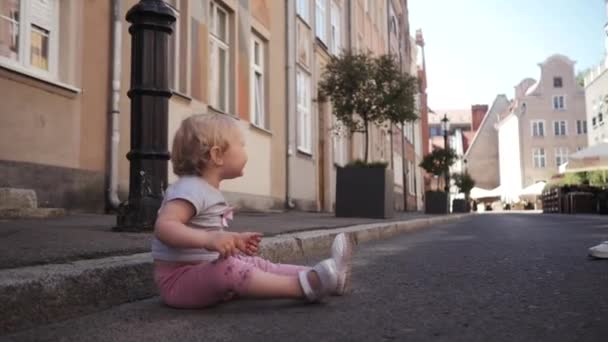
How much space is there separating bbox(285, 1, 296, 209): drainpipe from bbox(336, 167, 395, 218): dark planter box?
2671 mm

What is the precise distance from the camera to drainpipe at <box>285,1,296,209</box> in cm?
1431

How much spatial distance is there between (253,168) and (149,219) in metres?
7.76

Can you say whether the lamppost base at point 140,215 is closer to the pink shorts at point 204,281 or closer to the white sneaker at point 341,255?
the pink shorts at point 204,281

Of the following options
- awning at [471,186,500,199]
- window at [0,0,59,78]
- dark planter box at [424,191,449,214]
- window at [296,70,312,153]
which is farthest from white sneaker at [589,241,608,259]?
awning at [471,186,500,199]

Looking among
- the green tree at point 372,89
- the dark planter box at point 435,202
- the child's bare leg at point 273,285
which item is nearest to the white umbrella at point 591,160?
the dark planter box at point 435,202

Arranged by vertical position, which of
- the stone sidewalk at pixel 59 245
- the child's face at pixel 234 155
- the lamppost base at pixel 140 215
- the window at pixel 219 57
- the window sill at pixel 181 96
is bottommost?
the stone sidewalk at pixel 59 245

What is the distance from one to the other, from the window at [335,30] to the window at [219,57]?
25.4ft

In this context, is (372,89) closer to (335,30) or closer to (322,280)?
(335,30)

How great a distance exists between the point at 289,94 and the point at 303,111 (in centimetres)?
172

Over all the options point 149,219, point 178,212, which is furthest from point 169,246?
point 149,219

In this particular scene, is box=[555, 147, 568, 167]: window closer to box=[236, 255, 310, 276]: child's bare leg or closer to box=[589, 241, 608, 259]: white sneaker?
box=[589, 241, 608, 259]: white sneaker

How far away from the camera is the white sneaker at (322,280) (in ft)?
8.90

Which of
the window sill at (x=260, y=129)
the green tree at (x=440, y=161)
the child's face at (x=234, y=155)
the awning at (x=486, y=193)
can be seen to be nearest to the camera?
the child's face at (x=234, y=155)

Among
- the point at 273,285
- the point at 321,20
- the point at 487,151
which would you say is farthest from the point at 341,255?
the point at 487,151
